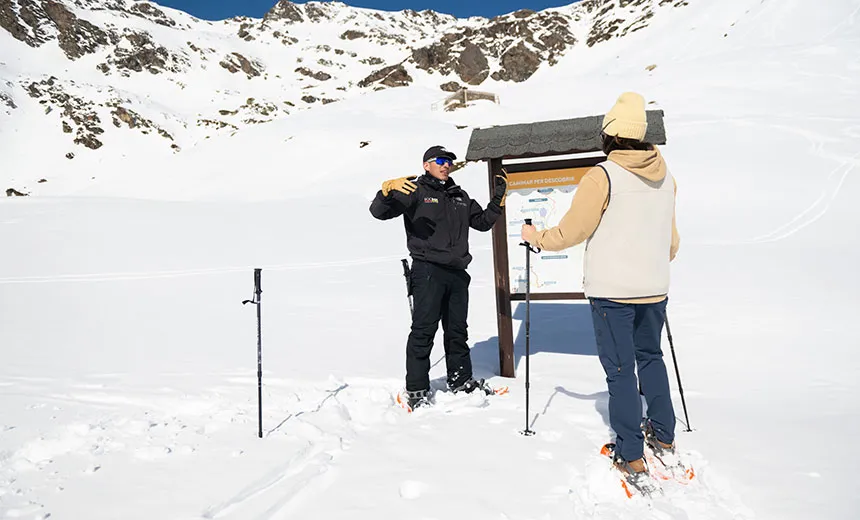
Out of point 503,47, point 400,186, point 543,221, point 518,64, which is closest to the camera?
point 400,186

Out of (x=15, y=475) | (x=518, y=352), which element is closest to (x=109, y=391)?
(x=15, y=475)

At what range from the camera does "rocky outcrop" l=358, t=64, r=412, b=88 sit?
76.2 m

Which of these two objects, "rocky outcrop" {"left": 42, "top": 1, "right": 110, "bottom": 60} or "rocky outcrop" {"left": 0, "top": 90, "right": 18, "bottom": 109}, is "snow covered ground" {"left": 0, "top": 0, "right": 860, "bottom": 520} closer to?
"rocky outcrop" {"left": 0, "top": 90, "right": 18, "bottom": 109}

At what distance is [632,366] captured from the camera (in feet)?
10.4

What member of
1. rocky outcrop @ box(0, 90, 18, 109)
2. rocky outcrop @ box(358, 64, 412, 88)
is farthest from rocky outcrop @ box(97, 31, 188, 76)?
rocky outcrop @ box(358, 64, 412, 88)

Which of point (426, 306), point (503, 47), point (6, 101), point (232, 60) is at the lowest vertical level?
point (426, 306)

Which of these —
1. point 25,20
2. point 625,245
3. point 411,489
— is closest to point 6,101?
point 25,20

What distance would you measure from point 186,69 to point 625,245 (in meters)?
94.6

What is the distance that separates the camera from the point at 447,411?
174 inches

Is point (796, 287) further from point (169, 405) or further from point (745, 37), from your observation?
point (745, 37)

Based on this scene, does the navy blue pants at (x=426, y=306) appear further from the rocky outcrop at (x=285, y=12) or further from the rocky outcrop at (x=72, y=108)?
the rocky outcrop at (x=285, y=12)

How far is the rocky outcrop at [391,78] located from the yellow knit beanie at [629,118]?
74.9 metres

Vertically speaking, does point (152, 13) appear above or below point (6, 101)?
above

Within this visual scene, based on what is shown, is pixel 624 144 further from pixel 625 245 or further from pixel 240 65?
pixel 240 65
